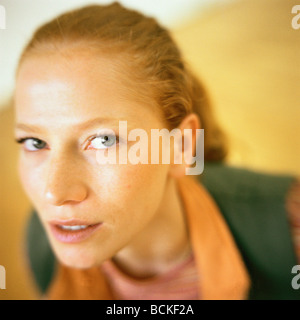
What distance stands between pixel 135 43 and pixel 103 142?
0.13m

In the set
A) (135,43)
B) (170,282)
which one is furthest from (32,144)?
(170,282)

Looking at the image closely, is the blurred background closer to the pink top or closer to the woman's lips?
the pink top

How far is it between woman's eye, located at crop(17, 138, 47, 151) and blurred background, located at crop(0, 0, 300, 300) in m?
0.32

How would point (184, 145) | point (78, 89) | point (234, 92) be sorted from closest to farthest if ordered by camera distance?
point (78, 89) < point (184, 145) < point (234, 92)

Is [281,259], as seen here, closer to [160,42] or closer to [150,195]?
[150,195]

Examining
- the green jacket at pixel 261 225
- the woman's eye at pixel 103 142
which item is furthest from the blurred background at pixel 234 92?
the woman's eye at pixel 103 142

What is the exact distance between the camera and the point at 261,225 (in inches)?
23.4

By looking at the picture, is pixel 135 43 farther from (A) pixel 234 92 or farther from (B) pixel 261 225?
(A) pixel 234 92

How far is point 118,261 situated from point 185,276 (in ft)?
0.37

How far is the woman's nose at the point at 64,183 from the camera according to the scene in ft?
1.39

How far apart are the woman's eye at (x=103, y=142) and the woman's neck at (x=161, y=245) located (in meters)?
0.16

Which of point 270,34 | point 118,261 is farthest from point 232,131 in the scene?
point 118,261

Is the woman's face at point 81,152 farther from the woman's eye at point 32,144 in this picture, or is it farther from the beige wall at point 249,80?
the beige wall at point 249,80

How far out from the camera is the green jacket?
1.92 feet
